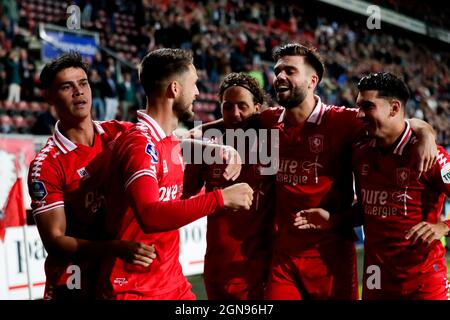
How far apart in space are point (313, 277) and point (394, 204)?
0.75m

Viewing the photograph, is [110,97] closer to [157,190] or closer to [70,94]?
[70,94]

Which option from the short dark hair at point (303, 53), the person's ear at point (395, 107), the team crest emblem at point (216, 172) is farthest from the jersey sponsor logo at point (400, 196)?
the team crest emblem at point (216, 172)

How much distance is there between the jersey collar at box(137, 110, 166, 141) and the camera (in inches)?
128

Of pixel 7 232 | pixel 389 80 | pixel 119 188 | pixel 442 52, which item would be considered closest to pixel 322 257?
pixel 389 80

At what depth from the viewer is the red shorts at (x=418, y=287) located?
145 inches

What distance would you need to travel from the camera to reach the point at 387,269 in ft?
12.4

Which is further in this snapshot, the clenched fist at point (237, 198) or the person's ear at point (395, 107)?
the person's ear at point (395, 107)

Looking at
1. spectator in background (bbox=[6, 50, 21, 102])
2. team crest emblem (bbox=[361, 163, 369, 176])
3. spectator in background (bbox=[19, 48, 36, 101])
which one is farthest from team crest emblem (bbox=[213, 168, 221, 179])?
spectator in background (bbox=[19, 48, 36, 101])

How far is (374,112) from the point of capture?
3.82 m

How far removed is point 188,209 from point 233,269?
61.5 inches

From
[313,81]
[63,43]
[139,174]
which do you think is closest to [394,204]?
[313,81]

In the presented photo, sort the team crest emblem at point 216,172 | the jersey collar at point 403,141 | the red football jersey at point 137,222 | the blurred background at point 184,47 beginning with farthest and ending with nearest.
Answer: the blurred background at point 184,47
the team crest emblem at point 216,172
the jersey collar at point 403,141
the red football jersey at point 137,222

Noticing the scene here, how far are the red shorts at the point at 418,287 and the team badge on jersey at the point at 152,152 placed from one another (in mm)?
1722

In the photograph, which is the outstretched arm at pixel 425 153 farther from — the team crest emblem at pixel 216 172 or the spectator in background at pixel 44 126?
the spectator in background at pixel 44 126
